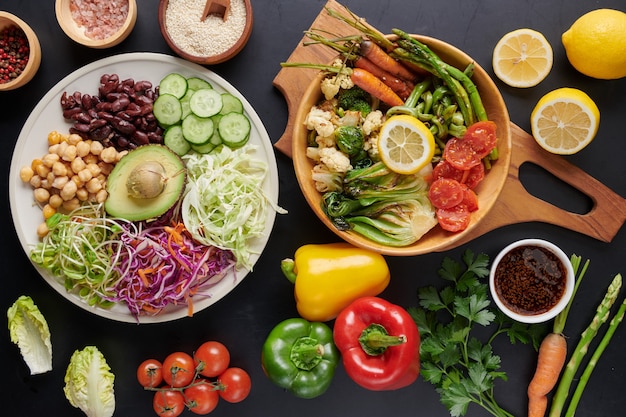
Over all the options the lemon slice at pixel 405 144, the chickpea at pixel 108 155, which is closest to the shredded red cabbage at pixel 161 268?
the chickpea at pixel 108 155

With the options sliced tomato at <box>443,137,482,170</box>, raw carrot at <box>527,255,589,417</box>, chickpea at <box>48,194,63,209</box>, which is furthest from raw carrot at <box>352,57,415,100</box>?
chickpea at <box>48,194,63,209</box>

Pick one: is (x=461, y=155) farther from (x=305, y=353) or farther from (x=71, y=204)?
(x=71, y=204)

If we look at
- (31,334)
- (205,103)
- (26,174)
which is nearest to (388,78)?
(205,103)

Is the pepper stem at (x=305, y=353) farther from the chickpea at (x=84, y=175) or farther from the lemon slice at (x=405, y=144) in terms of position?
the chickpea at (x=84, y=175)

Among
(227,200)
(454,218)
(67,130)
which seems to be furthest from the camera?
(67,130)

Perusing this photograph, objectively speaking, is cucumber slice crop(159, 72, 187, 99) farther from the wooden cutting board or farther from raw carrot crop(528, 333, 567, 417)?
raw carrot crop(528, 333, 567, 417)

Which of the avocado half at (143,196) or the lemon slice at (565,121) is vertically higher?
the lemon slice at (565,121)
